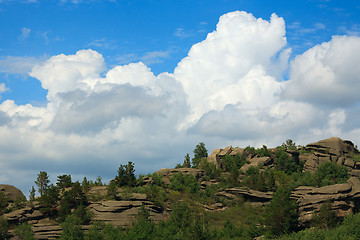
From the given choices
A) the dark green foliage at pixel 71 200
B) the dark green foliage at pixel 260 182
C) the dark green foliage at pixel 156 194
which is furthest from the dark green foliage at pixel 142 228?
the dark green foliage at pixel 260 182

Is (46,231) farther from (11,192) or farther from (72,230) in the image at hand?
(11,192)

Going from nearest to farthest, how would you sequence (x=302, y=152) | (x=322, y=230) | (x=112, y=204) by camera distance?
(x=322, y=230) → (x=112, y=204) → (x=302, y=152)

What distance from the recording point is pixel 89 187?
7650cm

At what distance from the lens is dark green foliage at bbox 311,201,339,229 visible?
58641 millimetres

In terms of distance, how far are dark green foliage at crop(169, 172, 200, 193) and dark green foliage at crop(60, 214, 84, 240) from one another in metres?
25.7

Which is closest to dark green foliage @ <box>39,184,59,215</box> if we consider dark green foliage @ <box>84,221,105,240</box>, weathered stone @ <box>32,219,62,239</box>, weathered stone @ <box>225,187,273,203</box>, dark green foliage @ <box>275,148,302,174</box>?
weathered stone @ <box>32,219,62,239</box>

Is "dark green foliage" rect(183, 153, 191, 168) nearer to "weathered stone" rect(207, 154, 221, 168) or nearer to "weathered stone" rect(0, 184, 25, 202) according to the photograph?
"weathered stone" rect(207, 154, 221, 168)

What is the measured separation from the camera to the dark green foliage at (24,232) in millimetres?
55584

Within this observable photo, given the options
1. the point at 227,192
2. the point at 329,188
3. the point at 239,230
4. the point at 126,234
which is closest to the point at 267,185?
the point at 227,192

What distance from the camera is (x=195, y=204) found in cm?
7394

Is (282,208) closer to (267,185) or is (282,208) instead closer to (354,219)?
(354,219)

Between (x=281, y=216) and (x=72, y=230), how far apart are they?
32.8 metres

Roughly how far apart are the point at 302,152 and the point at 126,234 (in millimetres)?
64366

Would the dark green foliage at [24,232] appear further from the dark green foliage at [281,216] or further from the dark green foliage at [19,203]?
the dark green foliage at [281,216]
